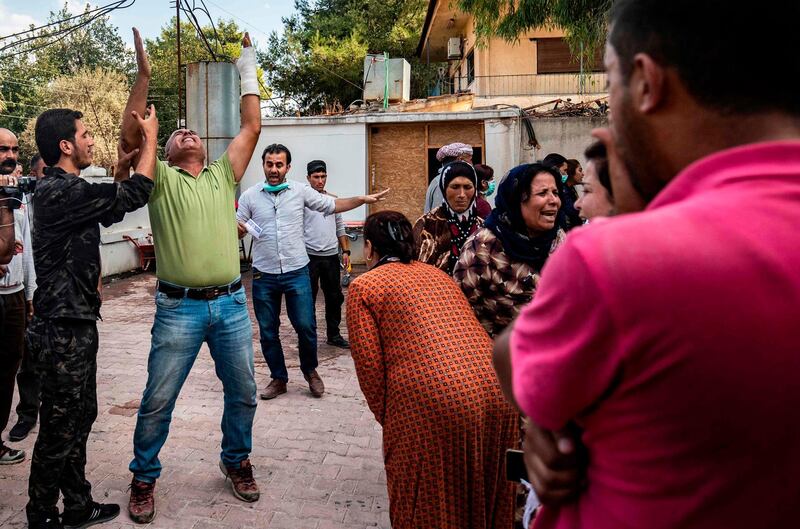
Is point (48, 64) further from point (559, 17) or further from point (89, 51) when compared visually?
point (559, 17)

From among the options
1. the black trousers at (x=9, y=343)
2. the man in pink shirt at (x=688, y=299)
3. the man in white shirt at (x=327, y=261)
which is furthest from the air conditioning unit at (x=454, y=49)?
the man in pink shirt at (x=688, y=299)

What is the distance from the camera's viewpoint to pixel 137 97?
3.07 m

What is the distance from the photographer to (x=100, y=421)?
4.57 m

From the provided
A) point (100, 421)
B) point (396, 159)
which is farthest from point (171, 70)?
point (100, 421)

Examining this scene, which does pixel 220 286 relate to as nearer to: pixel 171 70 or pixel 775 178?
pixel 775 178

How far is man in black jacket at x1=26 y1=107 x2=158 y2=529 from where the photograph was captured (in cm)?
296

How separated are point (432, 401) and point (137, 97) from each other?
2107mm

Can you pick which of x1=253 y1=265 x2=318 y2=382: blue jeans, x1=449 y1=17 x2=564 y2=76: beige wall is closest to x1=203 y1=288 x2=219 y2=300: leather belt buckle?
x1=253 y1=265 x2=318 y2=382: blue jeans

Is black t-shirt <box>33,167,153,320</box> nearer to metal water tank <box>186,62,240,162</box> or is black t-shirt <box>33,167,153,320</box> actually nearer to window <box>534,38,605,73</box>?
metal water tank <box>186,62,240,162</box>

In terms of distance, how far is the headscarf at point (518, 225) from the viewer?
2.95 meters

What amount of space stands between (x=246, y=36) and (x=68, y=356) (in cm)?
210

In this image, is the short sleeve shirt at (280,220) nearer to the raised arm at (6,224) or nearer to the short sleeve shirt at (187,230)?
the short sleeve shirt at (187,230)

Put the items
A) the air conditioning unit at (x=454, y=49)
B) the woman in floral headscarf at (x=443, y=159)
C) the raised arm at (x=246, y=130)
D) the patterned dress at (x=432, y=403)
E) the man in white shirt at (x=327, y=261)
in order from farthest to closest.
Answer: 1. the air conditioning unit at (x=454, y=49)
2. the man in white shirt at (x=327, y=261)
3. the woman in floral headscarf at (x=443, y=159)
4. the raised arm at (x=246, y=130)
5. the patterned dress at (x=432, y=403)

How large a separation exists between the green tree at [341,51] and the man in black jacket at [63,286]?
70.1 ft
